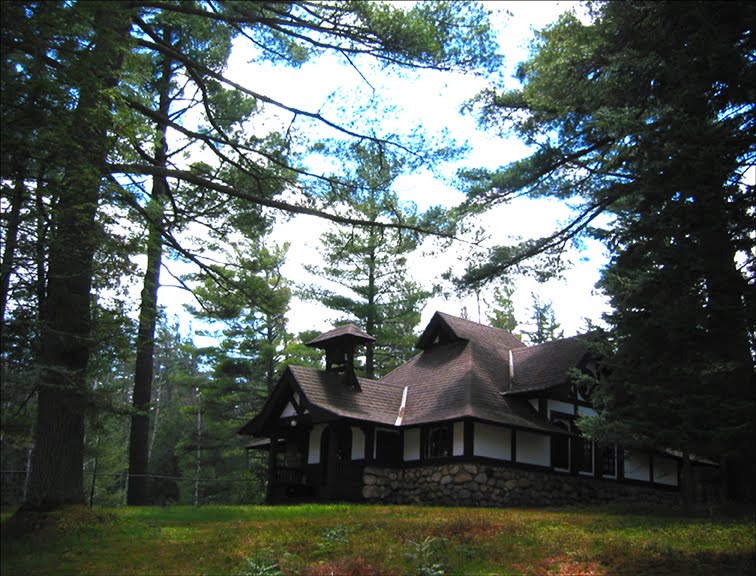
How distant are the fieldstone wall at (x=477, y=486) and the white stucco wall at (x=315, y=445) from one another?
6.82 ft

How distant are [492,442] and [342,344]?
5684 millimetres

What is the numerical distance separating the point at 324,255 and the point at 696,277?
925 inches

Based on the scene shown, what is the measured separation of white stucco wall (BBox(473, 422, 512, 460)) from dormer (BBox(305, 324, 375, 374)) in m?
4.51

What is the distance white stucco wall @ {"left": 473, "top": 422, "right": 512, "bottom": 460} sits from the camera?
20109mm

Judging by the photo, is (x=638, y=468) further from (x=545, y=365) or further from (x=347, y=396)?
(x=347, y=396)

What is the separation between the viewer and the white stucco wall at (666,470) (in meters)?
25.0

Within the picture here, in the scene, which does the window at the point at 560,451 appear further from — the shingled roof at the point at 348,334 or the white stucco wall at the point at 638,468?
the shingled roof at the point at 348,334

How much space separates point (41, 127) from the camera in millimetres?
7918

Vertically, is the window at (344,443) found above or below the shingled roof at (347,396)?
below

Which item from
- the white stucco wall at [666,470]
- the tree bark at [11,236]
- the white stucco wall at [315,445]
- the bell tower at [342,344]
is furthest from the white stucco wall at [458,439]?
the tree bark at [11,236]

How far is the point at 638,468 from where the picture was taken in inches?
954

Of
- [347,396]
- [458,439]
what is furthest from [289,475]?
[458,439]

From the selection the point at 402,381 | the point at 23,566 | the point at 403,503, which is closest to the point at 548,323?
the point at 402,381

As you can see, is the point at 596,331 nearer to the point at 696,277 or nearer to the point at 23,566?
the point at 696,277
